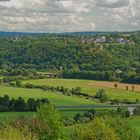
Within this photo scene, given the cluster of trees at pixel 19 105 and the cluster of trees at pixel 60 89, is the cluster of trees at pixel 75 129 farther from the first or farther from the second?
the cluster of trees at pixel 60 89

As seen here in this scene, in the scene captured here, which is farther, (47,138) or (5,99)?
(5,99)

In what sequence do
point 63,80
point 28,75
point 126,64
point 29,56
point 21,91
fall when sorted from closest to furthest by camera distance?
point 21,91, point 63,80, point 28,75, point 126,64, point 29,56

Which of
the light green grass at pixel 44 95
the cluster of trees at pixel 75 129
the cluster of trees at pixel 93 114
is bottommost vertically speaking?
the light green grass at pixel 44 95

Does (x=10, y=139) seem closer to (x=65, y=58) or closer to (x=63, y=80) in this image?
(x=63, y=80)

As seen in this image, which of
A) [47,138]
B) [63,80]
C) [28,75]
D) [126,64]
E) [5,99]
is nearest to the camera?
[47,138]

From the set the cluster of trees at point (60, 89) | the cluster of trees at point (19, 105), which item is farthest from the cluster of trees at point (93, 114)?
the cluster of trees at point (60, 89)

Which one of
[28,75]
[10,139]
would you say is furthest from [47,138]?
[28,75]

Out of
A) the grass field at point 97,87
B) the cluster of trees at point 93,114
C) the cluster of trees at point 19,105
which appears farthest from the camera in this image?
the grass field at point 97,87
